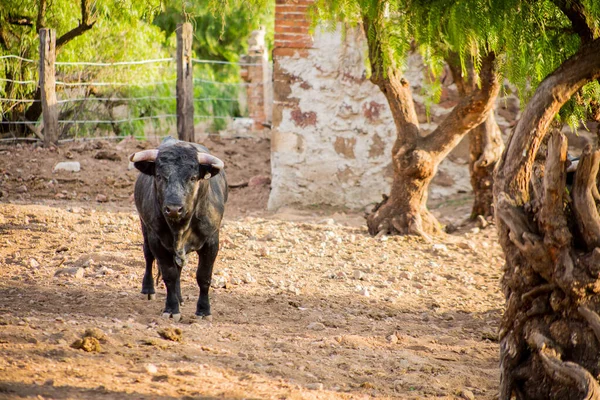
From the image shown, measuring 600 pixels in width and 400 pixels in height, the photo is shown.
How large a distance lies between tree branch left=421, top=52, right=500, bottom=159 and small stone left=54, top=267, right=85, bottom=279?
12.8ft

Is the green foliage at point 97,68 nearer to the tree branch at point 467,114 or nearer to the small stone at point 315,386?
the tree branch at point 467,114

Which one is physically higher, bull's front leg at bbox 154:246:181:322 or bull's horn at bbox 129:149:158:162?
bull's horn at bbox 129:149:158:162

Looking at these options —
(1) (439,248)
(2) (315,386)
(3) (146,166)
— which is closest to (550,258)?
(2) (315,386)

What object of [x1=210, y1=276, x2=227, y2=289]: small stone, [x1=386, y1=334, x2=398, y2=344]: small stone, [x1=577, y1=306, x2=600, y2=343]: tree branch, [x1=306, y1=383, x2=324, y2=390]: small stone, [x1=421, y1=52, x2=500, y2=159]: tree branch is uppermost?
[x1=421, y1=52, x2=500, y2=159]: tree branch

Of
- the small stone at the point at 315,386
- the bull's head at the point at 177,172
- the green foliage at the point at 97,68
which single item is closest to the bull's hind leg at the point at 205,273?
the bull's head at the point at 177,172

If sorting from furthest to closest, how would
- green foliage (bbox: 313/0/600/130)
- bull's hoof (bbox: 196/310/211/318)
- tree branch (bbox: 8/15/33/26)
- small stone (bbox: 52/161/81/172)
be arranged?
tree branch (bbox: 8/15/33/26) < small stone (bbox: 52/161/81/172) < bull's hoof (bbox: 196/310/211/318) < green foliage (bbox: 313/0/600/130)

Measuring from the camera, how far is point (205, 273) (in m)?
5.89

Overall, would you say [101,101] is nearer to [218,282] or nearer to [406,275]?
[218,282]

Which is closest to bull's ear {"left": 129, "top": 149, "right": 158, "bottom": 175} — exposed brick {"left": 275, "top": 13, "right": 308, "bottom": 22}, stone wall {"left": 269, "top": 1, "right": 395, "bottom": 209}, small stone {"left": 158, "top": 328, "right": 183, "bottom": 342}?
small stone {"left": 158, "top": 328, "right": 183, "bottom": 342}

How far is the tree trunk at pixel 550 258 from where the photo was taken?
4176mm

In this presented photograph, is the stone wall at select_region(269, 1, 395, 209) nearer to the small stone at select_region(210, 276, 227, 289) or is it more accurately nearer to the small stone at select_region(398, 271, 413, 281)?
the small stone at select_region(398, 271, 413, 281)

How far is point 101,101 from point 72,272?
7.86 meters

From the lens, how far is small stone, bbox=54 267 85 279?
671cm

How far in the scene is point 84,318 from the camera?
5.39 meters
